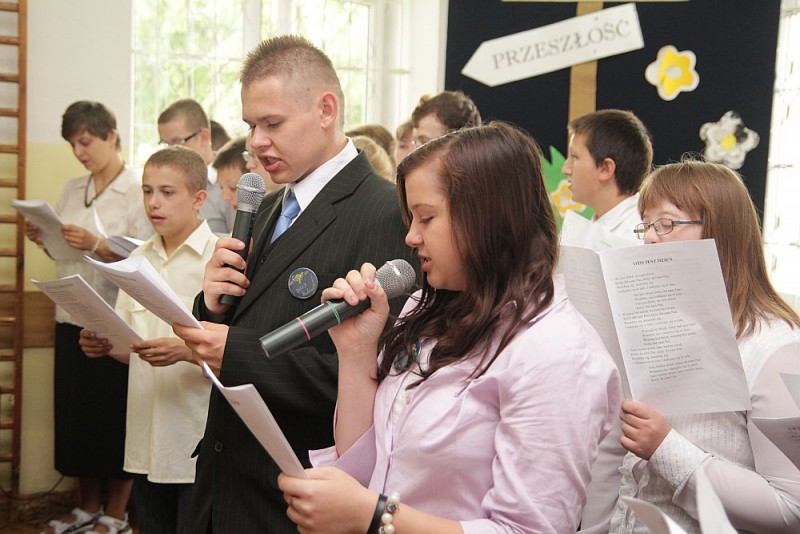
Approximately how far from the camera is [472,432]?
1.27m

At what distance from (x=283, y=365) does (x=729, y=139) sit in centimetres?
358

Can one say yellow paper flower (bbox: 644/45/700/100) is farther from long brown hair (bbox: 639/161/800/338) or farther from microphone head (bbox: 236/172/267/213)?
microphone head (bbox: 236/172/267/213)

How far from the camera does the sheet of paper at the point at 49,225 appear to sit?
3.42 meters

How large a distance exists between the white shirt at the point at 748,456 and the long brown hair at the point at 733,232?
0.05 meters

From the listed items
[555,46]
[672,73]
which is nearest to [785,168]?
[672,73]

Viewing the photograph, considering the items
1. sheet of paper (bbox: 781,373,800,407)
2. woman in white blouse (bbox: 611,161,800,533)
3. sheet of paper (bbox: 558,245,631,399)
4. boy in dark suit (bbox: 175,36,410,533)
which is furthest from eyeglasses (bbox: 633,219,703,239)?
boy in dark suit (bbox: 175,36,410,533)

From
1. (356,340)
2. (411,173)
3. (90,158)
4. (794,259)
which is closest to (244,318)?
(356,340)

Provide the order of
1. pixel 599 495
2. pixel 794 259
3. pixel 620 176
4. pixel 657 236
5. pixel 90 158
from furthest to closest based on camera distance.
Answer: pixel 794 259 → pixel 90 158 → pixel 620 176 → pixel 599 495 → pixel 657 236

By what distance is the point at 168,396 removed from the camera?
2.67 meters

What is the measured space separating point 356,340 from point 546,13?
3.71m

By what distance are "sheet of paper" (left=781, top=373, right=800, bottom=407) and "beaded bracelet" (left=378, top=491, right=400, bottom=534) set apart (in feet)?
2.27

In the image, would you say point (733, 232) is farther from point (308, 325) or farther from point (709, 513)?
point (709, 513)

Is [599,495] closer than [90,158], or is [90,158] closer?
[599,495]

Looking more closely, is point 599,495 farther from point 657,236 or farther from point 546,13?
point 546,13
